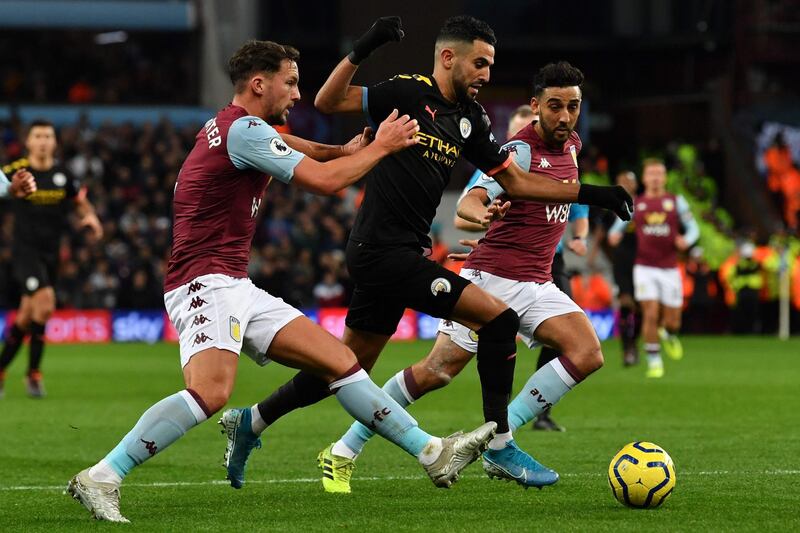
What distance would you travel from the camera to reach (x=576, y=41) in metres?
35.8

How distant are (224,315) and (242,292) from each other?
0.18m

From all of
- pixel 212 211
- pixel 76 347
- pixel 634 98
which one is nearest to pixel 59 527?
pixel 212 211

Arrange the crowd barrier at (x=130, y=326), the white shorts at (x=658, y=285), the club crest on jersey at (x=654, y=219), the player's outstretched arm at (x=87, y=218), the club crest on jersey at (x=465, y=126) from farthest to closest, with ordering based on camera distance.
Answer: the crowd barrier at (x=130, y=326) < the club crest on jersey at (x=654, y=219) < the white shorts at (x=658, y=285) < the player's outstretched arm at (x=87, y=218) < the club crest on jersey at (x=465, y=126)

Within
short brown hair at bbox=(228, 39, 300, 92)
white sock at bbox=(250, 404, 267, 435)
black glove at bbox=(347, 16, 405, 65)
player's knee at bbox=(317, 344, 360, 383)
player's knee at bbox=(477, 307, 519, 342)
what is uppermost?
black glove at bbox=(347, 16, 405, 65)

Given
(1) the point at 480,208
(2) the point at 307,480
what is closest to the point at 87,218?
(2) the point at 307,480

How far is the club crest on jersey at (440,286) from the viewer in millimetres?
7359

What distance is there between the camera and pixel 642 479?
7070 mm

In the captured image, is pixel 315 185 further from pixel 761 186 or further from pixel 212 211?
pixel 761 186

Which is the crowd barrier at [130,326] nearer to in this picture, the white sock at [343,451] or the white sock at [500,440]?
the white sock at [343,451]

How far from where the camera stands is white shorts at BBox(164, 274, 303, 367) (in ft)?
22.6

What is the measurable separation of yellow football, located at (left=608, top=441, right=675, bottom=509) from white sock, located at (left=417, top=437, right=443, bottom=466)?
0.90m

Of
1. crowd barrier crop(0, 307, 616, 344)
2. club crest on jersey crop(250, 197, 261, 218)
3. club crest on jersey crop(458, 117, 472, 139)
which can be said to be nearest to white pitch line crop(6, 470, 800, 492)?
club crest on jersey crop(250, 197, 261, 218)

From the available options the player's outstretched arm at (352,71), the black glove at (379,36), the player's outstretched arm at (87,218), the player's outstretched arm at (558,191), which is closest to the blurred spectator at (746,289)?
the player's outstretched arm at (87,218)

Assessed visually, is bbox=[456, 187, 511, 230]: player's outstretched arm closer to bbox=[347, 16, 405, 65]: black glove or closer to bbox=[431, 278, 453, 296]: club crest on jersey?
bbox=[431, 278, 453, 296]: club crest on jersey
